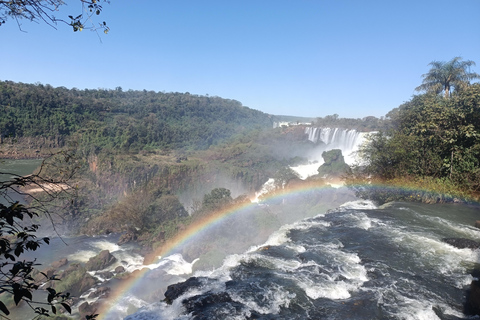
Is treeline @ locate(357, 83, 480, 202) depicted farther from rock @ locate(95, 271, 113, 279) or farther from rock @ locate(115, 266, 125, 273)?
rock @ locate(95, 271, 113, 279)

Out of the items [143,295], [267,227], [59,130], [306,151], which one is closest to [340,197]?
[267,227]

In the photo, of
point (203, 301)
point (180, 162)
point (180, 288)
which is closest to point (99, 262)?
point (180, 288)

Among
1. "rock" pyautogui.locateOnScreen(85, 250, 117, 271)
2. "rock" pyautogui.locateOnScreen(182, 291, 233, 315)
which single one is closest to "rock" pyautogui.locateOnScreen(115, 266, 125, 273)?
"rock" pyautogui.locateOnScreen(85, 250, 117, 271)

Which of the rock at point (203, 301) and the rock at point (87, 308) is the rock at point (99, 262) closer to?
the rock at point (87, 308)

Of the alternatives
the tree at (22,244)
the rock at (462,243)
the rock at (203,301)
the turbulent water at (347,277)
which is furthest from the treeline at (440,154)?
the tree at (22,244)

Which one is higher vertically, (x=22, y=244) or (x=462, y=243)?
(x=22, y=244)

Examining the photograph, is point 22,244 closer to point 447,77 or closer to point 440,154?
point 440,154

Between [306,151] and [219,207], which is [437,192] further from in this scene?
[306,151]
